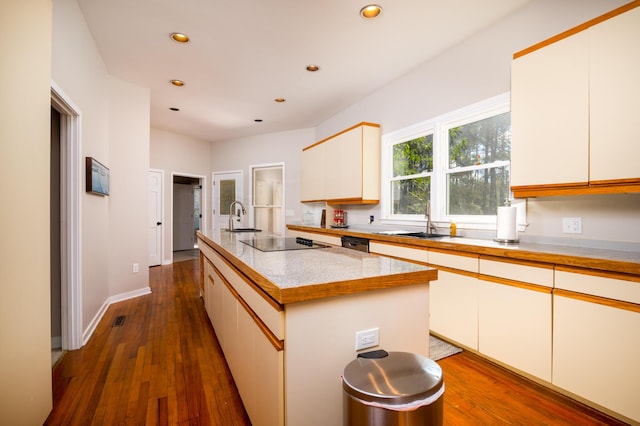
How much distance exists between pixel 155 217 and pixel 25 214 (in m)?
5.44

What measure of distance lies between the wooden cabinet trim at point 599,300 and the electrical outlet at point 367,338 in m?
1.27

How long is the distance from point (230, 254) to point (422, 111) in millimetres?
2799

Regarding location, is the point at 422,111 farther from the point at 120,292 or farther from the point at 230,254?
the point at 120,292

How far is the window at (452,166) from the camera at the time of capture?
8.93 feet

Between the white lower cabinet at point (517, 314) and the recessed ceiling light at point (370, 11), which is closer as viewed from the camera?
the white lower cabinet at point (517, 314)

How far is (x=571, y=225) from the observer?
2143 millimetres

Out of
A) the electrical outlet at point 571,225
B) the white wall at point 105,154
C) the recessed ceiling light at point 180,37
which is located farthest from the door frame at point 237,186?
the electrical outlet at point 571,225

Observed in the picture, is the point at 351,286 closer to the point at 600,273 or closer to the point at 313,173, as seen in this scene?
the point at 600,273

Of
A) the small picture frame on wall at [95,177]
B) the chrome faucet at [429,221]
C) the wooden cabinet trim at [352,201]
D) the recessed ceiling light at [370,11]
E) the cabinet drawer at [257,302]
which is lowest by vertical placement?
the cabinet drawer at [257,302]

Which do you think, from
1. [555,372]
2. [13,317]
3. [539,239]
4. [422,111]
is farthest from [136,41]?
[555,372]

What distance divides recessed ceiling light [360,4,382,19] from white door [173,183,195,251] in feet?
25.9

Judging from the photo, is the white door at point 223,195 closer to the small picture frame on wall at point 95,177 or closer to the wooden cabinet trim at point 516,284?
the small picture frame on wall at point 95,177

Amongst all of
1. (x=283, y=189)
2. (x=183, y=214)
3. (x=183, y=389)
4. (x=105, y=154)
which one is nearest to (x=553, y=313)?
(x=183, y=389)

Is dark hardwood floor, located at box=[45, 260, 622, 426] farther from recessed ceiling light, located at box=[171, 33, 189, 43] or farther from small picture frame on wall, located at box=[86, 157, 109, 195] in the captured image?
recessed ceiling light, located at box=[171, 33, 189, 43]
